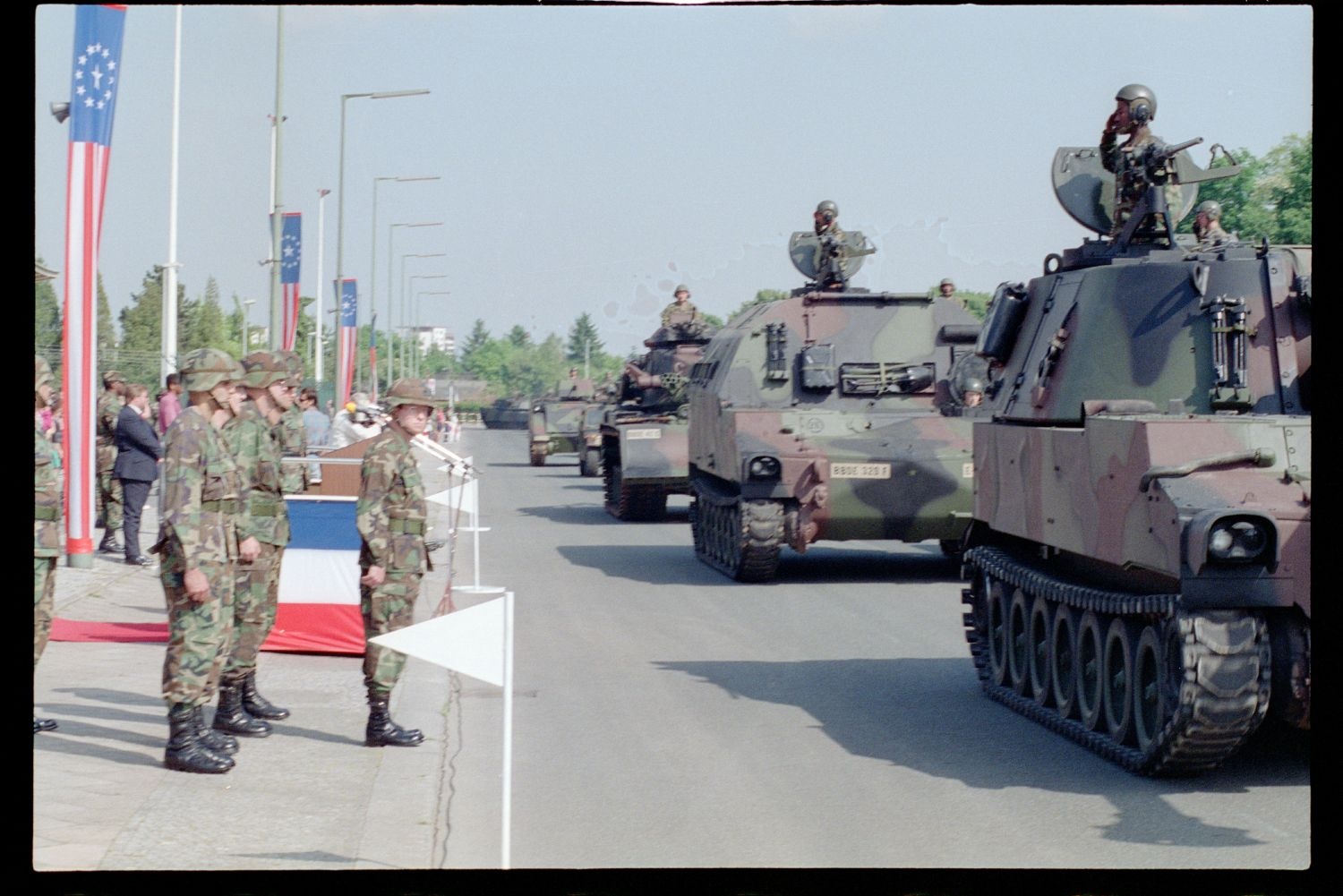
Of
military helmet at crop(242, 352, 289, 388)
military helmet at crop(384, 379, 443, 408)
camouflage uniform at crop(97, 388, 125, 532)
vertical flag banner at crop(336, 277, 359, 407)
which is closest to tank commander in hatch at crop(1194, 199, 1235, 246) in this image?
military helmet at crop(384, 379, 443, 408)

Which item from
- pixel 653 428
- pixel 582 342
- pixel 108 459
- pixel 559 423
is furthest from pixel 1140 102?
pixel 582 342

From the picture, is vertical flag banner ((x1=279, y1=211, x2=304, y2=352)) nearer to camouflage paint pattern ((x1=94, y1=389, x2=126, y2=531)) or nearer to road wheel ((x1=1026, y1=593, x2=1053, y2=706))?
camouflage paint pattern ((x1=94, y1=389, x2=126, y2=531))

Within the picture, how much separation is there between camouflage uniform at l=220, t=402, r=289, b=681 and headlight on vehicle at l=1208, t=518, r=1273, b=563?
14.8ft

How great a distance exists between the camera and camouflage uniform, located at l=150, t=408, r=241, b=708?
8.23 m

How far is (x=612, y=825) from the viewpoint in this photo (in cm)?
752

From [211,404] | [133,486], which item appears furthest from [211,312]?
[211,404]

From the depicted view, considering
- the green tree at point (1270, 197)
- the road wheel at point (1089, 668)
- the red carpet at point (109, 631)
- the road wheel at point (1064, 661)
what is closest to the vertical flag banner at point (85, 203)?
the red carpet at point (109, 631)

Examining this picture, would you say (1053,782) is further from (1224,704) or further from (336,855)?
(336,855)

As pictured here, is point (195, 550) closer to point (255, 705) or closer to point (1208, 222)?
point (255, 705)

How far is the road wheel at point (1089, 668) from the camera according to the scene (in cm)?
920

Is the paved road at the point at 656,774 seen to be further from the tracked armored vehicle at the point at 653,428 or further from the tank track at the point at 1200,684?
the tracked armored vehicle at the point at 653,428

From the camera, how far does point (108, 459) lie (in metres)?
19.3

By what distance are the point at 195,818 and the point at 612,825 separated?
164 centimetres

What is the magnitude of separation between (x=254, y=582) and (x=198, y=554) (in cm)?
114
